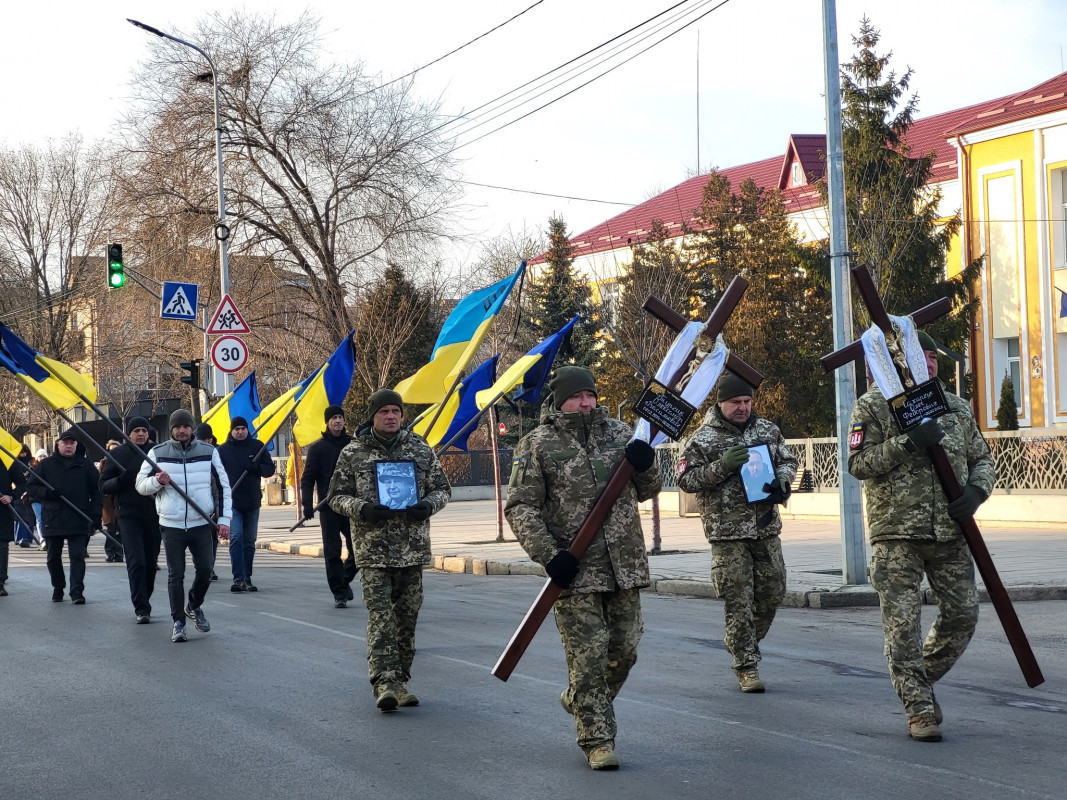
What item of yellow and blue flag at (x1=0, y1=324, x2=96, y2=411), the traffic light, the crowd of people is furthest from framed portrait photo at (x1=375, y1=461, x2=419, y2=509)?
the traffic light

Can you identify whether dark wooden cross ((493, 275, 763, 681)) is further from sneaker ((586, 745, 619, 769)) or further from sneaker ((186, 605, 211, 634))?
sneaker ((186, 605, 211, 634))

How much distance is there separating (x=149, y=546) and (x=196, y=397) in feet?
64.6

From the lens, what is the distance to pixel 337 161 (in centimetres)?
3025

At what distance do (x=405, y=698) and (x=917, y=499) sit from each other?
3.12 meters

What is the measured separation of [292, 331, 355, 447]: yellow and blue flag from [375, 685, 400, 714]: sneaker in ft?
29.4

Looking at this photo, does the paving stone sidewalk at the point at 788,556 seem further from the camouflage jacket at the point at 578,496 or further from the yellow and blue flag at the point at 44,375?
the camouflage jacket at the point at 578,496

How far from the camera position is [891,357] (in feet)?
21.2

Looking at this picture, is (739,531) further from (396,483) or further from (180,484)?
(180,484)

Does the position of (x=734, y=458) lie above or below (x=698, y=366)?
below

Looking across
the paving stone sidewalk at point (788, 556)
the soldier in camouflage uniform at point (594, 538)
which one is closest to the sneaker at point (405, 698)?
the soldier in camouflage uniform at point (594, 538)

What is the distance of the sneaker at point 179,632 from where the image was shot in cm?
1029

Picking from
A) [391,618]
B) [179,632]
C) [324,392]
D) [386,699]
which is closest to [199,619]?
[179,632]

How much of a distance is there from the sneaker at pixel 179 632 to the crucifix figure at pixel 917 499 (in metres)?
6.10

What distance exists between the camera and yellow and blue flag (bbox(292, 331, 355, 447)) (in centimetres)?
1595
